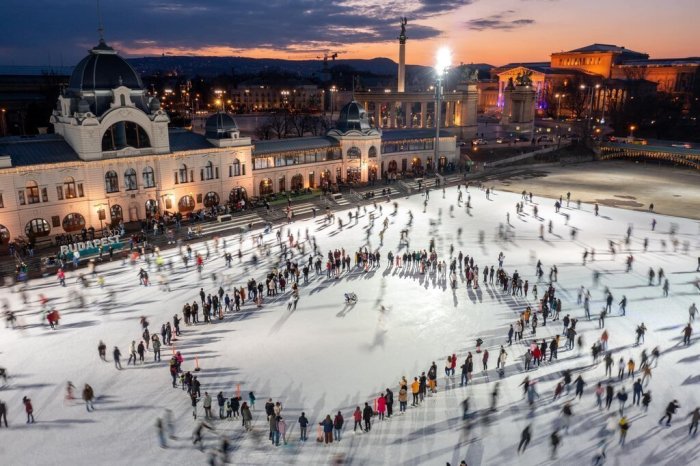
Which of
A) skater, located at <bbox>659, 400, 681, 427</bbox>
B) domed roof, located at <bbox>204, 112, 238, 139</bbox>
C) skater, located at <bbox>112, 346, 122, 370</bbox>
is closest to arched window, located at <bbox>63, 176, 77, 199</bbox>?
domed roof, located at <bbox>204, 112, 238, 139</bbox>

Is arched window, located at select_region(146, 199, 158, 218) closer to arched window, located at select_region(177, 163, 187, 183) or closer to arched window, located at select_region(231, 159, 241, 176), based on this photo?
arched window, located at select_region(177, 163, 187, 183)

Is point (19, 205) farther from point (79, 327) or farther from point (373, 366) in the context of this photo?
→ point (373, 366)

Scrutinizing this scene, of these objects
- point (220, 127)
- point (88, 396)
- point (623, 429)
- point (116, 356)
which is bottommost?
point (623, 429)

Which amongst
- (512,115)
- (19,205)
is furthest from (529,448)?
(512,115)

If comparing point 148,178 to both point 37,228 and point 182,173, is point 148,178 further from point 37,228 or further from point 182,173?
point 37,228

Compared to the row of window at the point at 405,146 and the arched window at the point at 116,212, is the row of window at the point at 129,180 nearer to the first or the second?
the arched window at the point at 116,212

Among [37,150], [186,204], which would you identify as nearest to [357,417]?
[186,204]

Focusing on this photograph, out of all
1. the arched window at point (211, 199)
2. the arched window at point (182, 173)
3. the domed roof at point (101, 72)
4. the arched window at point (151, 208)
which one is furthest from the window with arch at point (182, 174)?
the domed roof at point (101, 72)
